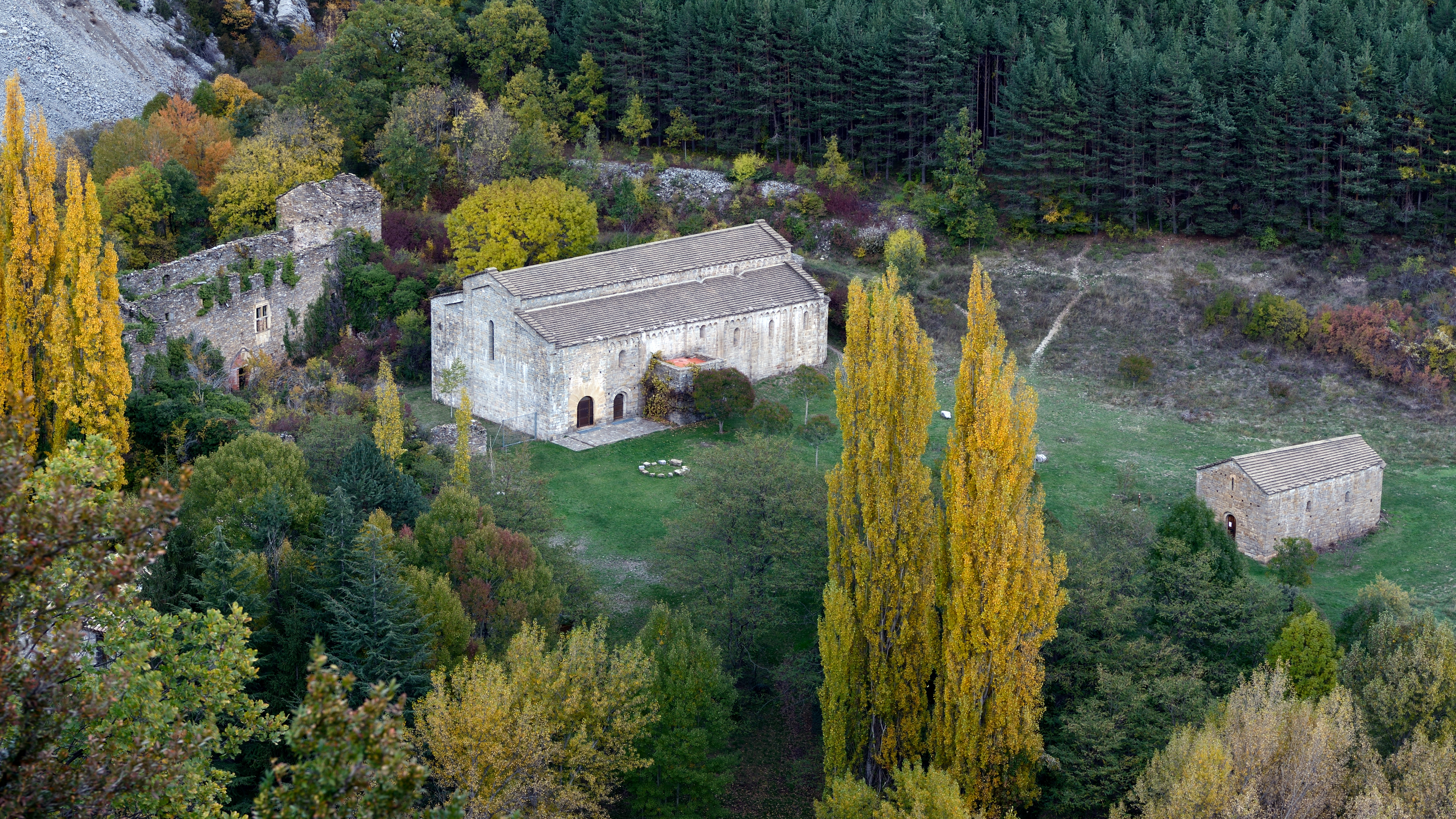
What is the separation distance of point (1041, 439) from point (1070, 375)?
23.4 feet

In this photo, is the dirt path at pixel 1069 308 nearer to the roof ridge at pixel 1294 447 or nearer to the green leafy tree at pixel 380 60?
the roof ridge at pixel 1294 447

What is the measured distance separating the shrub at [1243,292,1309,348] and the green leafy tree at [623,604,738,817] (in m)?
33.5

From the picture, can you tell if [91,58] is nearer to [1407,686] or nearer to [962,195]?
[962,195]

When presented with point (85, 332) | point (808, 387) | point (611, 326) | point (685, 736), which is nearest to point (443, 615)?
point (685, 736)

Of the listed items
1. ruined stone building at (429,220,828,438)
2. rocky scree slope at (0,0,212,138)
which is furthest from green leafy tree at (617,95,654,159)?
rocky scree slope at (0,0,212,138)

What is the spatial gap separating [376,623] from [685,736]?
7.43 metres

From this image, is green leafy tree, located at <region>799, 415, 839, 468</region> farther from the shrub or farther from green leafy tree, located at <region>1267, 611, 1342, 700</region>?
green leafy tree, located at <region>1267, 611, 1342, 700</region>

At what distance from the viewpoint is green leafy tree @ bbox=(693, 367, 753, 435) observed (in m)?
54.2

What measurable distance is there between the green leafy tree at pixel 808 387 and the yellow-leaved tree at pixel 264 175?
2256 centimetres

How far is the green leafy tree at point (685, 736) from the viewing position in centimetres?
3253

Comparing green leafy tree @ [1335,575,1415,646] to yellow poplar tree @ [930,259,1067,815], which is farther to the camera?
green leafy tree @ [1335,575,1415,646]

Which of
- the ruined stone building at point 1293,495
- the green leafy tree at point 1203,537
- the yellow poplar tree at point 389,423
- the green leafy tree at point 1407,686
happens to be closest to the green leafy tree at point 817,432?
the ruined stone building at point 1293,495

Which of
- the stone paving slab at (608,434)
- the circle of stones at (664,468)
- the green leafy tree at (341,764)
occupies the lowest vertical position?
the circle of stones at (664,468)

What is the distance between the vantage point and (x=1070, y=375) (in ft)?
193
